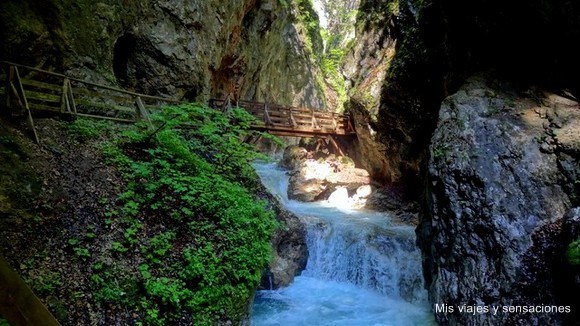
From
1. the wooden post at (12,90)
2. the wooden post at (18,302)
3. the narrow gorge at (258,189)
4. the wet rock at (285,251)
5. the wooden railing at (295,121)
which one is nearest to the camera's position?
the wooden post at (18,302)

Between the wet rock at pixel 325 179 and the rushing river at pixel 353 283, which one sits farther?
the wet rock at pixel 325 179

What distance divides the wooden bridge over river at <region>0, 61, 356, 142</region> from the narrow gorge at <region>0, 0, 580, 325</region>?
0.23ft

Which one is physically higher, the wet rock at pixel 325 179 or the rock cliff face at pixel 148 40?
the rock cliff face at pixel 148 40

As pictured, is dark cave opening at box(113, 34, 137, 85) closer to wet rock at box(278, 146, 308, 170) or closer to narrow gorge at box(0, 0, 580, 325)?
narrow gorge at box(0, 0, 580, 325)

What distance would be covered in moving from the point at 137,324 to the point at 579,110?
9.06 meters

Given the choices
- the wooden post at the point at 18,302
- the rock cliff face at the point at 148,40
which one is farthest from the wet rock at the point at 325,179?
the wooden post at the point at 18,302

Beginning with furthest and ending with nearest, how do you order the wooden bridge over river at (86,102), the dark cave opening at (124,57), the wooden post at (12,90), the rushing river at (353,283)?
the dark cave opening at (124,57)
the rushing river at (353,283)
the wooden bridge over river at (86,102)
the wooden post at (12,90)

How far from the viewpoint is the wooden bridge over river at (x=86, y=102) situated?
6.74m

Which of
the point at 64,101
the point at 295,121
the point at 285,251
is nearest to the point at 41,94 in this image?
the point at 64,101

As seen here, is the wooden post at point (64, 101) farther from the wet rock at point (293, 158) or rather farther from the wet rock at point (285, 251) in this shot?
the wet rock at point (293, 158)

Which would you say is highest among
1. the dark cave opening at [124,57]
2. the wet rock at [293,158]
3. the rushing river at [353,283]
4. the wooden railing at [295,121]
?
the dark cave opening at [124,57]

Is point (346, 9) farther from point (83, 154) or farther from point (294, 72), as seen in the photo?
point (83, 154)

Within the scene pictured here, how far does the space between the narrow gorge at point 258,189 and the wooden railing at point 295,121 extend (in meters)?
5.38

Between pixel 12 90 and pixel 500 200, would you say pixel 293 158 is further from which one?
pixel 12 90
